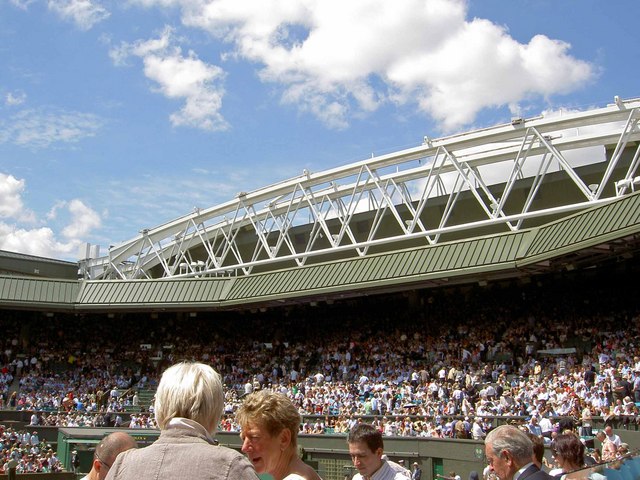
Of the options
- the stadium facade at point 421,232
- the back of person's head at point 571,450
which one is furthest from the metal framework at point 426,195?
the back of person's head at point 571,450

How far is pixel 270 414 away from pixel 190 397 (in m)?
0.80

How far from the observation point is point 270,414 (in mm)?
3648

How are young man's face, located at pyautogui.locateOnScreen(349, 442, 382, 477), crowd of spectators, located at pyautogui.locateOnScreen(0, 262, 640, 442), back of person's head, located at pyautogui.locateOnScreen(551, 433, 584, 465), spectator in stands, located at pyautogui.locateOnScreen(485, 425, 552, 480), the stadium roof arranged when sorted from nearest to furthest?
spectator in stands, located at pyautogui.locateOnScreen(485, 425, 552, 480), young man's face, located at pyautogui.locateOnScreen(349, 442, 382, 477), back of person's head, located at pyautogui.locateOnScreen(551, 433, 584, 465), crowd of spectators, located at pyautogui.locateOnScreen(0, 262, 640, 442), the stadium roof

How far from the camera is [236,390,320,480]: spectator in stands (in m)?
3.65

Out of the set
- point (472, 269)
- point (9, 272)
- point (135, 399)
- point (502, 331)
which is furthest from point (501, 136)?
point (9, 272)

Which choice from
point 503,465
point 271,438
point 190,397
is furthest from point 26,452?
point 190,397

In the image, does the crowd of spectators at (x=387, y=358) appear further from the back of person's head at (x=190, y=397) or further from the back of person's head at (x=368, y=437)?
the back of person's head at (x=190, y=397)

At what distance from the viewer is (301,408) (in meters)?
28.7

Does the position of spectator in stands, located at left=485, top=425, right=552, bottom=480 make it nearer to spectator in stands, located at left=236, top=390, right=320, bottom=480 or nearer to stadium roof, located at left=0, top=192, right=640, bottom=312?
spectator in stands, located at left=236, top=390, right=320, bottom=480

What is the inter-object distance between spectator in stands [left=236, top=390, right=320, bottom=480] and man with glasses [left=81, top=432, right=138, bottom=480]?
3.57ft

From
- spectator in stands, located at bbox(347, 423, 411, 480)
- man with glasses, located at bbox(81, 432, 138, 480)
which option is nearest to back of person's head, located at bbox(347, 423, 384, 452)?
spectator in stands, located at bbox(347, 423, 411, 480)

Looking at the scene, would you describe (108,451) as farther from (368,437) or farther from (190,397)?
(190,397)

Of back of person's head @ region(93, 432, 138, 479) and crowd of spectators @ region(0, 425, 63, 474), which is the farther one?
crowd of spectators @ region(0, 425, 63, 474)

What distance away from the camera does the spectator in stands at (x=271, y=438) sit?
365 cm
